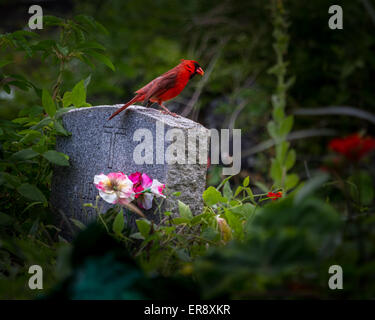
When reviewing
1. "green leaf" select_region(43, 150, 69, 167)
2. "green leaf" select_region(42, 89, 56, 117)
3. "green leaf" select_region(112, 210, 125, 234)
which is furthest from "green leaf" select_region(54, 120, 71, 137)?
"green leaf" select_region(112, 210, 125, 234)

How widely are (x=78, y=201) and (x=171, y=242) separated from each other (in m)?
0.82

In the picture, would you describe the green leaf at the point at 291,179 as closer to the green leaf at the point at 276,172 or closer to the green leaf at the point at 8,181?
the green leaf at the point at 276,172

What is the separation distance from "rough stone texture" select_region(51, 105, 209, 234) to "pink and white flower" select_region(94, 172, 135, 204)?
8.2 inches

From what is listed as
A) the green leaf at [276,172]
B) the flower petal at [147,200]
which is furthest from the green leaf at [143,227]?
the green leaf at [276,172]

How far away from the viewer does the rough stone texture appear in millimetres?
1784

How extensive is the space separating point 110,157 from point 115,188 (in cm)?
39

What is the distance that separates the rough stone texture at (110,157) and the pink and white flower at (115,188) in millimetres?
208

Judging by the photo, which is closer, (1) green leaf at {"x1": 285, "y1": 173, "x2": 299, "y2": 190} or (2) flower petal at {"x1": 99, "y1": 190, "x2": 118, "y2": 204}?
(1) green leaf at {"x1": 285, "y1": 173, "x2": 299, "y2": 190}

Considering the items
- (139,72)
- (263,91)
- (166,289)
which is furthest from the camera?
(139,72)

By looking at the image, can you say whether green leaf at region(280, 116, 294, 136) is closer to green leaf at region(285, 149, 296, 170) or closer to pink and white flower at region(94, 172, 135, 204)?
green leaf at region(285, 149, 296, 170)

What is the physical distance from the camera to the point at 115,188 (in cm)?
160

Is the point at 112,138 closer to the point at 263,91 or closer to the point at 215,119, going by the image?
the point at 263,91
